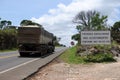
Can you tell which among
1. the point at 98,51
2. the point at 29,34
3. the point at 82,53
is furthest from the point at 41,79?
the point at 29,34

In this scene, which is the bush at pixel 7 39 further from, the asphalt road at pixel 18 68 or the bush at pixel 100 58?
the bush at pixel 100 58

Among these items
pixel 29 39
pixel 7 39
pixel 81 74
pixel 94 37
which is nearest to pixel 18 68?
pixel 81 74

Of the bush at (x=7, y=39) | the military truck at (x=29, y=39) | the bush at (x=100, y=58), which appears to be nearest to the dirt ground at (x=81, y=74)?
the bush at (x=100, y=58)

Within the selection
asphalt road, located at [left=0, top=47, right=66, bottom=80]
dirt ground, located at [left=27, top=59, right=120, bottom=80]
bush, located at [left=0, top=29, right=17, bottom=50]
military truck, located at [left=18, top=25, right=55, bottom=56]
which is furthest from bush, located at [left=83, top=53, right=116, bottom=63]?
bush, located at [left=0, top=29, right=17, bottom=50]

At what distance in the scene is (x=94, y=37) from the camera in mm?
30141

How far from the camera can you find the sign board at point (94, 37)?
98.5 feet

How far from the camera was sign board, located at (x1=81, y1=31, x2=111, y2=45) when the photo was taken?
3002 cm

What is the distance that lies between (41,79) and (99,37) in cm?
1364

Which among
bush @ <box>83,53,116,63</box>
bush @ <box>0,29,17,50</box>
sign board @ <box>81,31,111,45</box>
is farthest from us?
bush @ <box>0,29,17,50</box>

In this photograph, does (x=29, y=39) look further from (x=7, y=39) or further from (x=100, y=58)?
(x=7, y=39)

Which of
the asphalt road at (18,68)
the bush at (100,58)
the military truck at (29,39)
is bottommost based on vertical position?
the asphalt road at (18,68)

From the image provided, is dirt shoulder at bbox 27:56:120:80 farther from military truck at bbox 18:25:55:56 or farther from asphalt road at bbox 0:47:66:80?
military truck at bbox 18:25:55:56

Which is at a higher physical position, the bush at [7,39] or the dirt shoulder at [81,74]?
the bush at [7,39]

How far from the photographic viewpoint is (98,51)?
2983 centimetres
